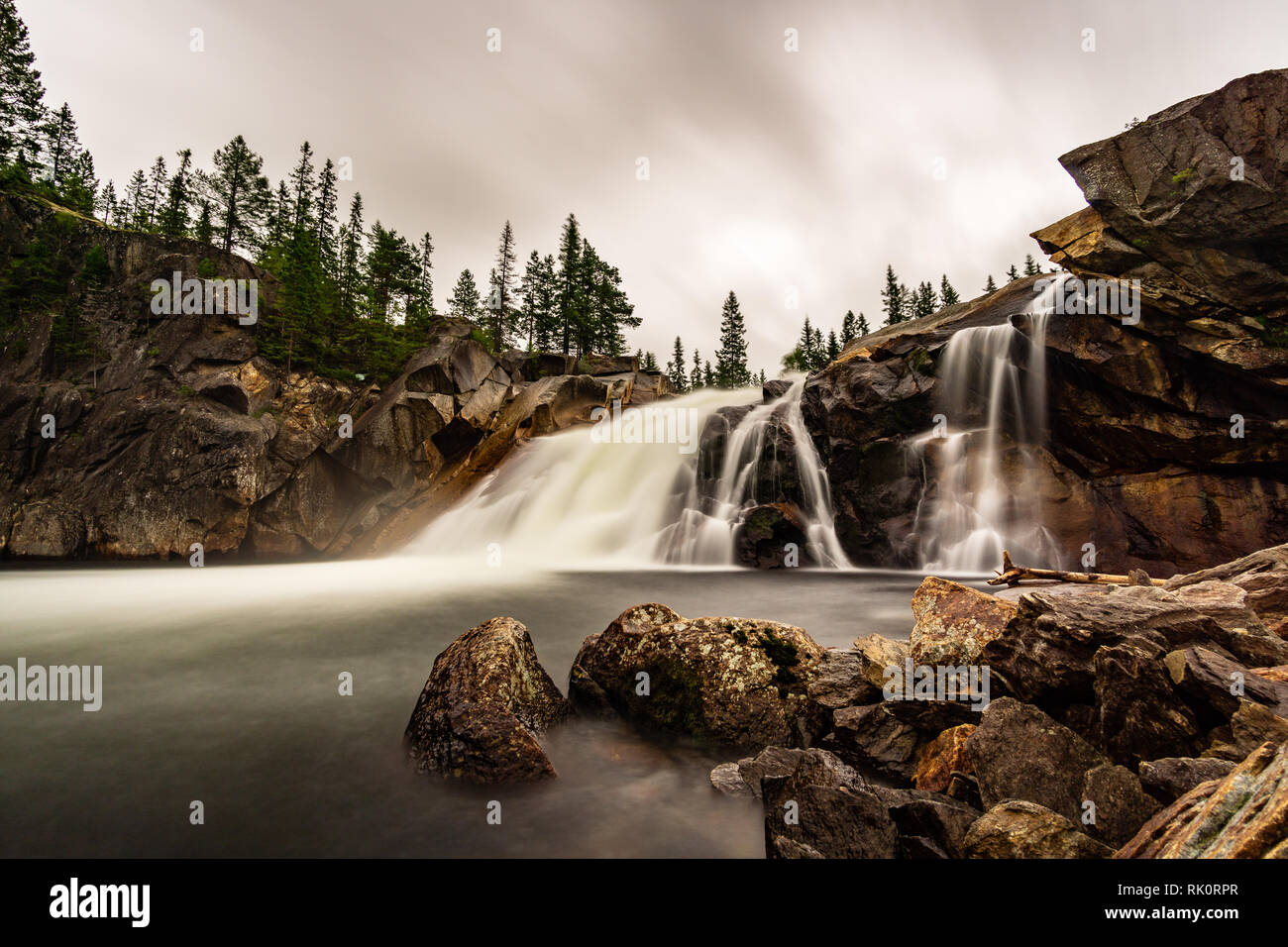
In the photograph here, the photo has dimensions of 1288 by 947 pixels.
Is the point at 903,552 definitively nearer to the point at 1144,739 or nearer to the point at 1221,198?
the point at 1221,198

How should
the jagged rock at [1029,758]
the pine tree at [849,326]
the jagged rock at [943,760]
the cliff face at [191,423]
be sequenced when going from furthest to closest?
the pine tree at [849,326], the cliff face at [191,423], the jagged rock at [943,760], the jagged rock at [1029,758]

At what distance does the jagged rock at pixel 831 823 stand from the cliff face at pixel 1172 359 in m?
17.3

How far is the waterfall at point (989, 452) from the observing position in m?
17.8

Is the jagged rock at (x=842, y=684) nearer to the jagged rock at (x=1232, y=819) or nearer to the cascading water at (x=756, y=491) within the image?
the jagged rock at (x=1232, y=819)

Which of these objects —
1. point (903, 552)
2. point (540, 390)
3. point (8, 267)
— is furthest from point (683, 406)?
point (8, 267)

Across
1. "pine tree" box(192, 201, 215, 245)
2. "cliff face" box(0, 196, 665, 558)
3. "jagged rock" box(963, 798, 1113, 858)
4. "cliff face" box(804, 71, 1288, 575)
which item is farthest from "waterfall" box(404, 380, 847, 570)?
"pine tree" box(192, 201, 215, 245)

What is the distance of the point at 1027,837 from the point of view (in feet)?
9.98

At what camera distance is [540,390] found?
107 ft

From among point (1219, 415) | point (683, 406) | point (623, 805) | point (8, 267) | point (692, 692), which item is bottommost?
point (623, 805)

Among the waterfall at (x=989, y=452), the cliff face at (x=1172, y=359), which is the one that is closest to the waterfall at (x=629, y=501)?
the waterfall at (x=989, y=452)

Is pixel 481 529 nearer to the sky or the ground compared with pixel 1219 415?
nearer to the ground

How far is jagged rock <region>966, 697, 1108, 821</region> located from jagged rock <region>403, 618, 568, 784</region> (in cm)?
352

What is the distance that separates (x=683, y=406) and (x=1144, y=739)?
95.5ft

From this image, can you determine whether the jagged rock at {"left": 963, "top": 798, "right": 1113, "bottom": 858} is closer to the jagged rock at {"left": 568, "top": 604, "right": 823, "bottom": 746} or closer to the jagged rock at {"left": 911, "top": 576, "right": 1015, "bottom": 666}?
the jagged rock at {"left": 568, "top": 604, "right": 823, "bottom": 746}
